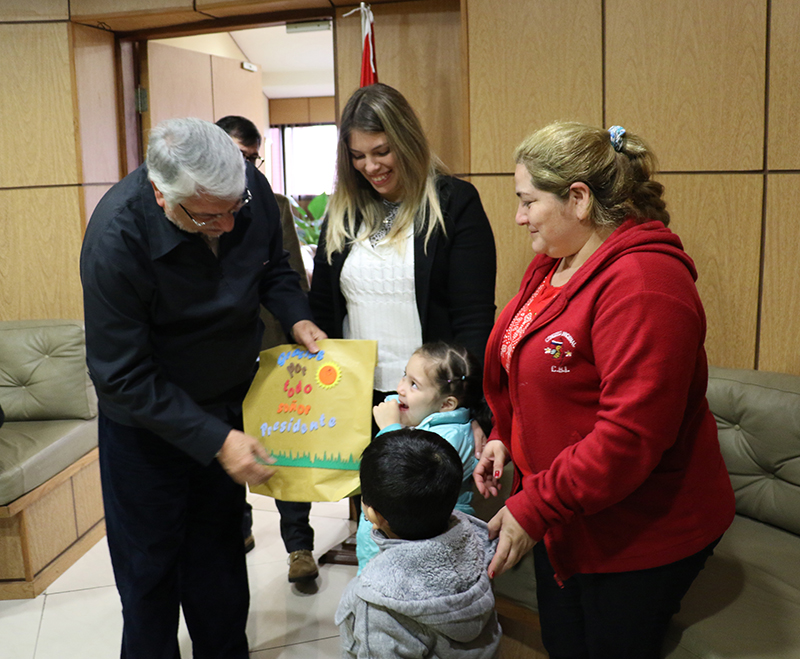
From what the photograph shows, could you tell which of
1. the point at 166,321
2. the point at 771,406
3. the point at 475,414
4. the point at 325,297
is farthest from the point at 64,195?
the point at 771,406

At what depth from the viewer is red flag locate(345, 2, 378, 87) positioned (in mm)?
2748

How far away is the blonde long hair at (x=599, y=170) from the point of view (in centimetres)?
117

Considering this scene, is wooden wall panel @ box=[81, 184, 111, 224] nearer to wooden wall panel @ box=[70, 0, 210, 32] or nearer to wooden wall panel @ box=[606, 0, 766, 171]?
wooden wall panel @ box=[70, 0, 210, 32]

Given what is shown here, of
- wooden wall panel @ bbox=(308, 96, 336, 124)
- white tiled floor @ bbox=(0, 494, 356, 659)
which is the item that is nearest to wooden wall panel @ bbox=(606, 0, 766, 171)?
white tiled floor @ bbox=(0, 494, 356, 659)

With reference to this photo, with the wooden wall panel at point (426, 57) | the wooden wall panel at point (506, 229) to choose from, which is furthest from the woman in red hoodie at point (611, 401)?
the wooden wall panel at point (426, 57)

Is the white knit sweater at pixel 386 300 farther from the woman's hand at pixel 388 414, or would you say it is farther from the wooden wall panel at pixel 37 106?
the wooden wall panel at pixel 37 106

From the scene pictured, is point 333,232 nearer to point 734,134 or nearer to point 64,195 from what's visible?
point 734,134

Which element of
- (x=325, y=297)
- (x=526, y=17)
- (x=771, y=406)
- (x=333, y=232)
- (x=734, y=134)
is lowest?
(x=771, y=406)

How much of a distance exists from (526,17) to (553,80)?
26 centimetres

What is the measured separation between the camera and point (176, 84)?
3.84 m

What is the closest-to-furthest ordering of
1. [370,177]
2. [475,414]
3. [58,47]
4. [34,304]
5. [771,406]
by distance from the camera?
[475,414] → [370,177] → [771,406] → [58,47] → [34,304]

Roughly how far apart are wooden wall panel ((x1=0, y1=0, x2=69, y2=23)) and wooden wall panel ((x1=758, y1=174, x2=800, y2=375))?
3159 mm

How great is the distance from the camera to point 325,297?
206cm

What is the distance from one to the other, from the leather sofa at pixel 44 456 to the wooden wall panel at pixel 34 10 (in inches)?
57.3
